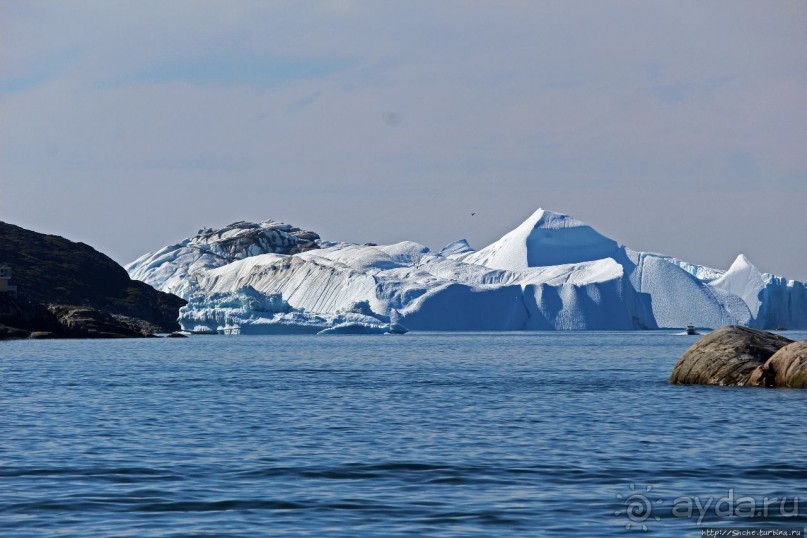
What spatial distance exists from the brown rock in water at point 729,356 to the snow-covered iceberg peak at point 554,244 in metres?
103

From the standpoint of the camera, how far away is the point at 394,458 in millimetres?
16406

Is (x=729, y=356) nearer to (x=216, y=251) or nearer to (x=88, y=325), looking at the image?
(x=88, y=325)

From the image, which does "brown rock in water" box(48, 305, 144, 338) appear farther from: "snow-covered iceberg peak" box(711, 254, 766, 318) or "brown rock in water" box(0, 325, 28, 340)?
"snow-covered iceberg peak" box(711, 254, 766, 318)

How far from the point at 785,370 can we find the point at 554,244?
107286 millimetres

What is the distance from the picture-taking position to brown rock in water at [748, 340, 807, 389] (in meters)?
28.7

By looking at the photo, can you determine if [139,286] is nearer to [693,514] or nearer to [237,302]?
[237,302]

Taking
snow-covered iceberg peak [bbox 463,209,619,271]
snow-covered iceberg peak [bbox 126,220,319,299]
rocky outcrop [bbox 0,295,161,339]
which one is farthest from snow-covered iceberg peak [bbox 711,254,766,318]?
rocky outcrop [bbox 0,295,161,339]

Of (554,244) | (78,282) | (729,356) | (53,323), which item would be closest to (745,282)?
(554,244)

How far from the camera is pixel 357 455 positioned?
55.1 ft

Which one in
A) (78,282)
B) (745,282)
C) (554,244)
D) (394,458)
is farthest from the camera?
(745,282)

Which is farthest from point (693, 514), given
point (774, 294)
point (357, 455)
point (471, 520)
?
point (774, 294)

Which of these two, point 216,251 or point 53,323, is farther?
point 216,251

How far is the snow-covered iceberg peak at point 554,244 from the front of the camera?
136 metres

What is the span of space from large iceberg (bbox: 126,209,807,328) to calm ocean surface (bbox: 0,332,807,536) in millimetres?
73281
